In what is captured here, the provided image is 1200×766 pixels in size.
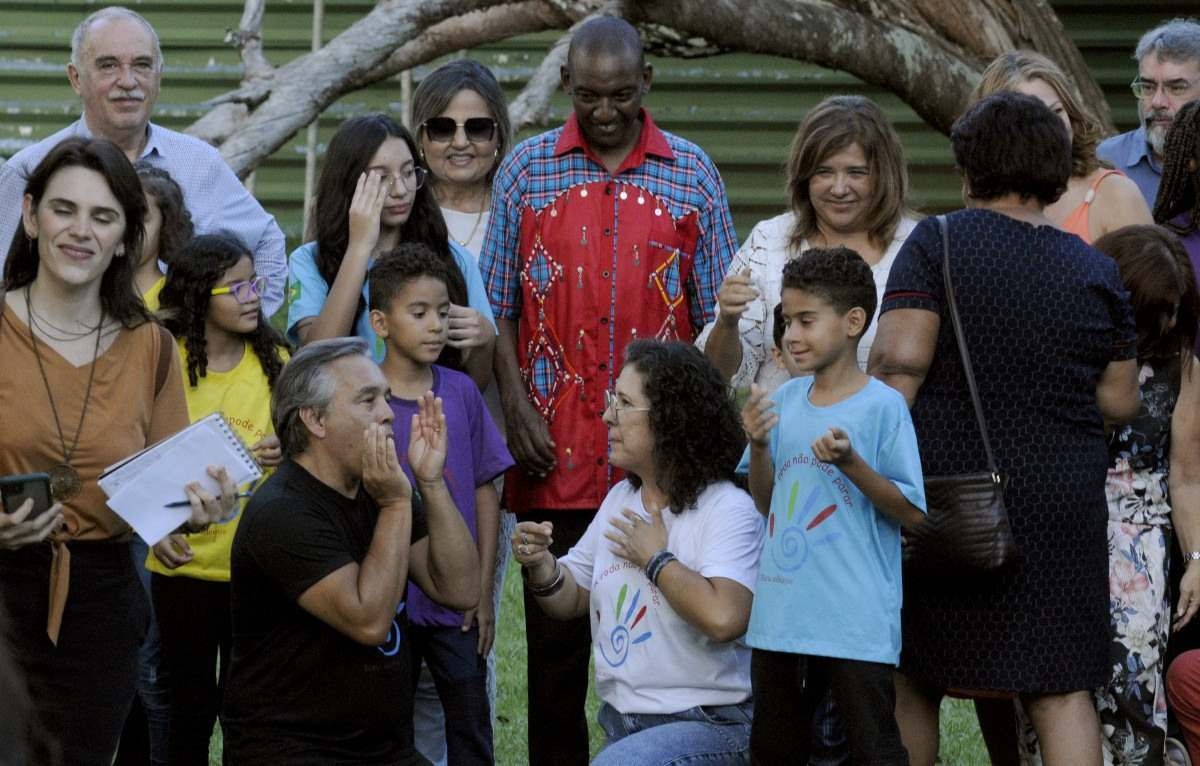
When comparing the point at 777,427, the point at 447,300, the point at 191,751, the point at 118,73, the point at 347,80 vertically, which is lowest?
the point at 191,751

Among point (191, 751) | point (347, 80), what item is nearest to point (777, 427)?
point (191, 751)

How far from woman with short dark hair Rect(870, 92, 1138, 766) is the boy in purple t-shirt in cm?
114

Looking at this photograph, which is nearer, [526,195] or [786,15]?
[526,195]

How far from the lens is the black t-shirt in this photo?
3.67 metres

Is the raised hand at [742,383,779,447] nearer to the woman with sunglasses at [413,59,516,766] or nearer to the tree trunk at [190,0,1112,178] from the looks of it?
the woman with sunglasses at [413,59,516,766]

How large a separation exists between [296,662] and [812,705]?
1127 millimetres

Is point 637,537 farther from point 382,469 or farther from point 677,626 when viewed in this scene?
point 382,469

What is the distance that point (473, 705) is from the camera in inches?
174

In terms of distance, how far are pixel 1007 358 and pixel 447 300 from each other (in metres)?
1.47

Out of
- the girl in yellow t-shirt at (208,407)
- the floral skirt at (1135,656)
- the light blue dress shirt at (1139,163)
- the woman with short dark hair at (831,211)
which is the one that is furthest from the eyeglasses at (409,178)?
the light blue dress shirt at (1139,163)

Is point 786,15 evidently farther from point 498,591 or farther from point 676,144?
point 498,591

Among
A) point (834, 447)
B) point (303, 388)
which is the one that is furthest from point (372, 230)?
point (834, 447)

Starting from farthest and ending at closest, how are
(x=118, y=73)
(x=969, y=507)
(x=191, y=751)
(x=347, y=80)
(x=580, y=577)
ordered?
(x=347, y=80), (x=118, y=73), (x=191, y=751), (x=580, y=577), (x=969, y=507)

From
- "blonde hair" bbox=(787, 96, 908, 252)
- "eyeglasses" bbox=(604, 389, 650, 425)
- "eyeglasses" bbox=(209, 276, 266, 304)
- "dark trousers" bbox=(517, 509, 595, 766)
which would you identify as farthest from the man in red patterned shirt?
"eyeglasses" bbox=(209, 276, 266, 304)
